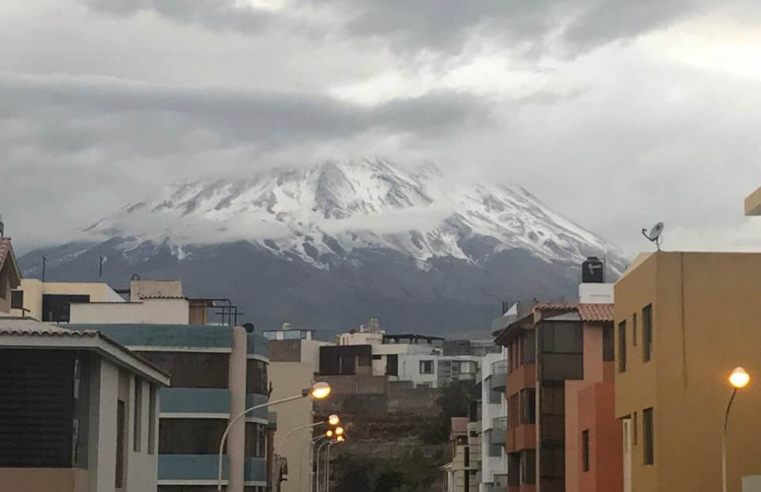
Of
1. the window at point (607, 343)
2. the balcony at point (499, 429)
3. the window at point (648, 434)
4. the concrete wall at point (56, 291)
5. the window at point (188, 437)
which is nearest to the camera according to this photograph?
the window at point (648, 434)

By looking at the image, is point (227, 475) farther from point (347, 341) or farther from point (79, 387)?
point (347, 341)

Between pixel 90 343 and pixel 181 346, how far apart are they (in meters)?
38.4

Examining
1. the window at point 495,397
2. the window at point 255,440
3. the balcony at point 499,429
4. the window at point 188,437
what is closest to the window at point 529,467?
the balcony at point 499,429

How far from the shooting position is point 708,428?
45219 millimetres

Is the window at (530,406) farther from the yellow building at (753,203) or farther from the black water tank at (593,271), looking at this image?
the yellow building at (753,203)

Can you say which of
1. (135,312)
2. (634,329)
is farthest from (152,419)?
(135,312)

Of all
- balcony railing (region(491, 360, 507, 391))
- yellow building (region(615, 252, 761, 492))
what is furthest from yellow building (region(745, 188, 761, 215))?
balcony railing (region(491, 360, 507, 391))

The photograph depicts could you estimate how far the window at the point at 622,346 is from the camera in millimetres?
51616

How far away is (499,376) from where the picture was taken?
90.4 metres

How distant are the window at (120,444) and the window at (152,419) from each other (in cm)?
435

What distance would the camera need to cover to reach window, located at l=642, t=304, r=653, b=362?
4742cm

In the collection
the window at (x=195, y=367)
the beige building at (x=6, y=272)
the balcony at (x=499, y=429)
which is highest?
the beige building at (x=6, y=272)

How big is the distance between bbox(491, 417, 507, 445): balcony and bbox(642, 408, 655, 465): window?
42546 mm

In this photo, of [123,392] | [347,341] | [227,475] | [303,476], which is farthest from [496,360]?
[347,341]
